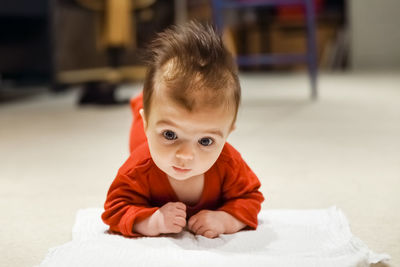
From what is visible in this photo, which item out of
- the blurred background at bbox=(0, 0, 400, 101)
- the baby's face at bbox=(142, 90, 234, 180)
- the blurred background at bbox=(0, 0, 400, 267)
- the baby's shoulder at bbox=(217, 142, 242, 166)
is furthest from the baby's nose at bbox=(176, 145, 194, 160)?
the blurred background at bbox=(0, 0, 400, 101)

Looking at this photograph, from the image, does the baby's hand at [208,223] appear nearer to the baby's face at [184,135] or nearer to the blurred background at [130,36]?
the baby's face at [184,135]

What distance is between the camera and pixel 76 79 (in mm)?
3484

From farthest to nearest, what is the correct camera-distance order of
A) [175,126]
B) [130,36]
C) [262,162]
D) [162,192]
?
[130,36], [262,162], [162,192], [175,126]

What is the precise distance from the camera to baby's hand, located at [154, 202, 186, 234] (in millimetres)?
684

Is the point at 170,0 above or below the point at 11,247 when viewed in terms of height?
above

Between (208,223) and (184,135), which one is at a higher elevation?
(184,135)

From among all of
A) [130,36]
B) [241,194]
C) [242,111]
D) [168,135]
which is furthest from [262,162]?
[130,36]

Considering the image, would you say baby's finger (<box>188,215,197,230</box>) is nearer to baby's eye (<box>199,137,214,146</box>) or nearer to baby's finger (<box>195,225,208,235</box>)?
baby's finger (<box>195,225,208,235</box>)

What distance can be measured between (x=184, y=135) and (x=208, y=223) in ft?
0.46

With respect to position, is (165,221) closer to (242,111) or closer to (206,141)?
(206,141)

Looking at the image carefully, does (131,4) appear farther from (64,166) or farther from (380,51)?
(380,51)

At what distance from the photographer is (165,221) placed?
687 millimetres

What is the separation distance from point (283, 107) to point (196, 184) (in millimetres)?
1577

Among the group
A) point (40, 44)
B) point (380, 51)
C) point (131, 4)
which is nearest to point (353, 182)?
point (131, 4)
